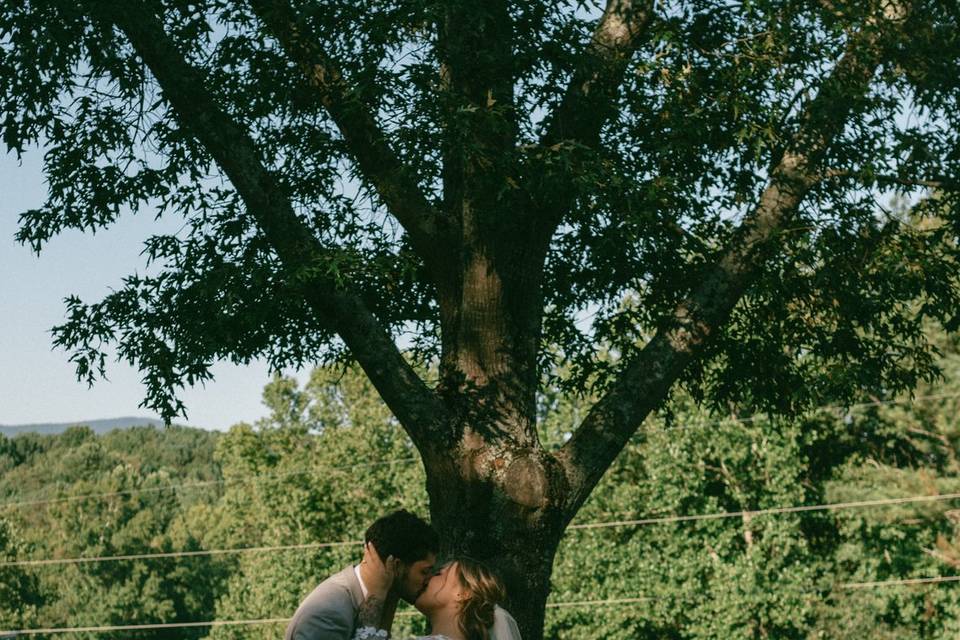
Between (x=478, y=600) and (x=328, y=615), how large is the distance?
0.69 m

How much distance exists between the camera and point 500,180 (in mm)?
8172

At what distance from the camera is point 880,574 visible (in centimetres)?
3080

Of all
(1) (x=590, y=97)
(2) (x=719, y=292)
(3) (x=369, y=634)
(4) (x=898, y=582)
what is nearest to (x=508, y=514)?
(2) (x=719, y=292)

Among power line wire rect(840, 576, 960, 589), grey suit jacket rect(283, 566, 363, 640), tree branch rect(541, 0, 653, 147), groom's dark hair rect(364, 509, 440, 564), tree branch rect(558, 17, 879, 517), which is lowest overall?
power line wire rect(840, 576, 960, 589)

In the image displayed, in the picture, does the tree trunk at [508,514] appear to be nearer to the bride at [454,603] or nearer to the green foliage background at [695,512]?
the bride at [454,603]

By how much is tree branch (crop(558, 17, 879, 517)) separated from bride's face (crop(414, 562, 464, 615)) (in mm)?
3136

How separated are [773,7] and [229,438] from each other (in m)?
36.4

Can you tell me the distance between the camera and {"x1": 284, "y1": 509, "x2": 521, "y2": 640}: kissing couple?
16.5 feet

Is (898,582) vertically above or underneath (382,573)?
underneath

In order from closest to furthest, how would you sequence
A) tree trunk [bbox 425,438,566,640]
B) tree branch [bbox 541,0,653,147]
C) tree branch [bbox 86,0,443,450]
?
tree trunk [bbox 425,438,566,640]
tree branch [bbox 86,0,443,450]
tree branch [bbox 541,0,653,147]

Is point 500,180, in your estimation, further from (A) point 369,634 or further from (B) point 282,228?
(A) point 369,634

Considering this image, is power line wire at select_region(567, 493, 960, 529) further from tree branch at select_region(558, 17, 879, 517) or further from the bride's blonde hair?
the bride's blonde hair

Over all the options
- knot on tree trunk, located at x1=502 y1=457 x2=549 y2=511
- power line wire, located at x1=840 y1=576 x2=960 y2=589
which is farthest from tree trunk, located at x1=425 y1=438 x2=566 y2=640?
power line wire, located at x1=840 y1=576 x2=960 y2=589

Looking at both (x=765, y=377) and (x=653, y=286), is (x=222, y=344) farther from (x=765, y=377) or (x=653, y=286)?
(x=765, y=377)
